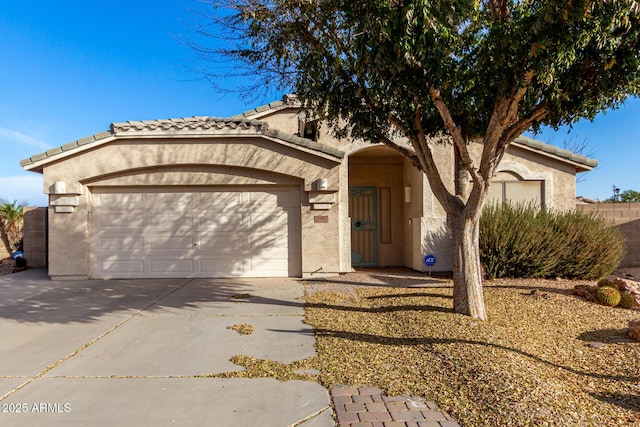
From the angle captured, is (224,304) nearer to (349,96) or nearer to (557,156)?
(349,96)

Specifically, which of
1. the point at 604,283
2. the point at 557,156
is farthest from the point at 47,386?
the point at 557,156

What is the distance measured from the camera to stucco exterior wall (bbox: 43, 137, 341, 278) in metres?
9.59

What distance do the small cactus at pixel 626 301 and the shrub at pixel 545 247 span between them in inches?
82.6

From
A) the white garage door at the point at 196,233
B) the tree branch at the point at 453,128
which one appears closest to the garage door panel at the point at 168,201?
the white garage door at the point at 196,233

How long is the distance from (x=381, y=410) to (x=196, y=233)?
25.1 feet

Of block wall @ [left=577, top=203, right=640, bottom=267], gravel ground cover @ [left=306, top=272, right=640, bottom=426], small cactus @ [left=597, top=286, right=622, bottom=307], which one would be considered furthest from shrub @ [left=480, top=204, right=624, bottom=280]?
block wall @ [left=577, top=203, right=640, bottom=267]

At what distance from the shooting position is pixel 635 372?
161 inches

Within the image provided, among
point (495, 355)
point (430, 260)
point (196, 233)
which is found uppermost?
point (196, 233)

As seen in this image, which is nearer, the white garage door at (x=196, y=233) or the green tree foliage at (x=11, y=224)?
the white garage door at (x=196, y=233)

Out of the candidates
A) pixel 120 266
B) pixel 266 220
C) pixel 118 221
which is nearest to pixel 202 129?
pixel 266 220

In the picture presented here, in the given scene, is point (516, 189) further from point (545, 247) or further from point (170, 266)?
point (170, 266)

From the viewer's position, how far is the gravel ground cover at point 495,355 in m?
3.27

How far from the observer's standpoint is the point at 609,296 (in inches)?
267

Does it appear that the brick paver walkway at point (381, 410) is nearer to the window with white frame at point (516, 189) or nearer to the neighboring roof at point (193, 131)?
the neighboring roof at point (193, 131)
